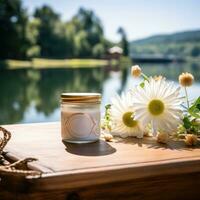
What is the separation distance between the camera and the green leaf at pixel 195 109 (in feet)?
3.90

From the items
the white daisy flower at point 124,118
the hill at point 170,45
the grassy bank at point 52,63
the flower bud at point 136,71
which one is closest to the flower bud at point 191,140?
the white daisy flower at point 124,118

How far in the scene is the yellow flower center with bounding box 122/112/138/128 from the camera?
3.89 feet

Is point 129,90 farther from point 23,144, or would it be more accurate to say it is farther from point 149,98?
point 23,144

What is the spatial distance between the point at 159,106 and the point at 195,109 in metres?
0.10

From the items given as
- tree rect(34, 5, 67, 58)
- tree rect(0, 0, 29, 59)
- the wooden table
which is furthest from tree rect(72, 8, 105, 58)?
the wooden table

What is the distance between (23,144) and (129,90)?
28cm

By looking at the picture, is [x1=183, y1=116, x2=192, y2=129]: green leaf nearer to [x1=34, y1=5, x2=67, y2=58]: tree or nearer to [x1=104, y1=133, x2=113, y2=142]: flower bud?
[x1=104, y1=133, x2=113, y2=142]: flower bud

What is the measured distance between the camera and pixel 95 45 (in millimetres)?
44844

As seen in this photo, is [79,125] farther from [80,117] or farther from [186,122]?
[186,122]

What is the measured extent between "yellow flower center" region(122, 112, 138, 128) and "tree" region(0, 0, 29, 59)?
25.8 metres

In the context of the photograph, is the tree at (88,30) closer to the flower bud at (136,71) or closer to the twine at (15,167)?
the flower bud at (136,71)

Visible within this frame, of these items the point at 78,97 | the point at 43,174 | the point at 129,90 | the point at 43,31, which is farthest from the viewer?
the point at 43,31

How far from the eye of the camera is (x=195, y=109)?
1197 mm

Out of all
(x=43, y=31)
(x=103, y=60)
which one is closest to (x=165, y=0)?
(x=103, y=60)
